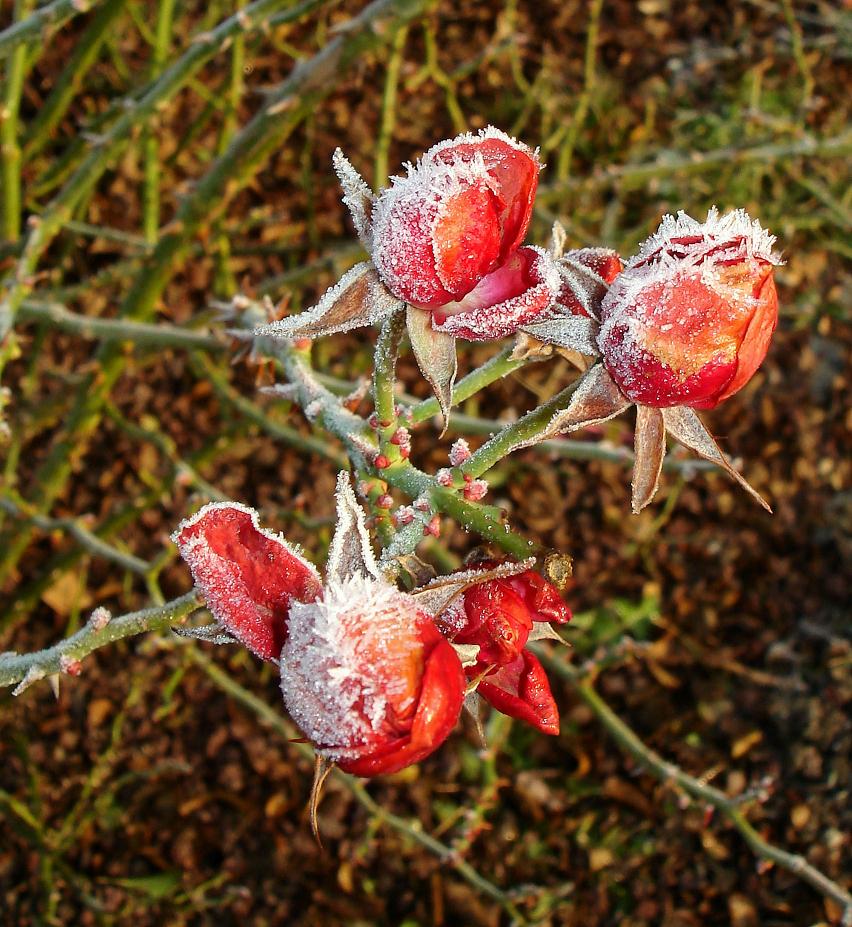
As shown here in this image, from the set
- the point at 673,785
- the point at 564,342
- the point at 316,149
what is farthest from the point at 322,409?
the point at 316,149

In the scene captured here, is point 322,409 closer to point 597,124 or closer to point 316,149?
point 316,149

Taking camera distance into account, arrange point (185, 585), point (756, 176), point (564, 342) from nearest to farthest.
A: 1. point (564, 342)
2. point (185, 585)
3. point (756, 176)

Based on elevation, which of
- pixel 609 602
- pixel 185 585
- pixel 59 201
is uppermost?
pixel 59 201

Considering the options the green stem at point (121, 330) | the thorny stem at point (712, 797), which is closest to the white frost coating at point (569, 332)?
the thorny stem at point (712, 797)

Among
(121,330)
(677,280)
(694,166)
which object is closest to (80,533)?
(121,330)

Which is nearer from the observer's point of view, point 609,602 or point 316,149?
point 609,602

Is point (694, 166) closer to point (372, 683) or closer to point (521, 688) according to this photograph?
point (521, 688)
